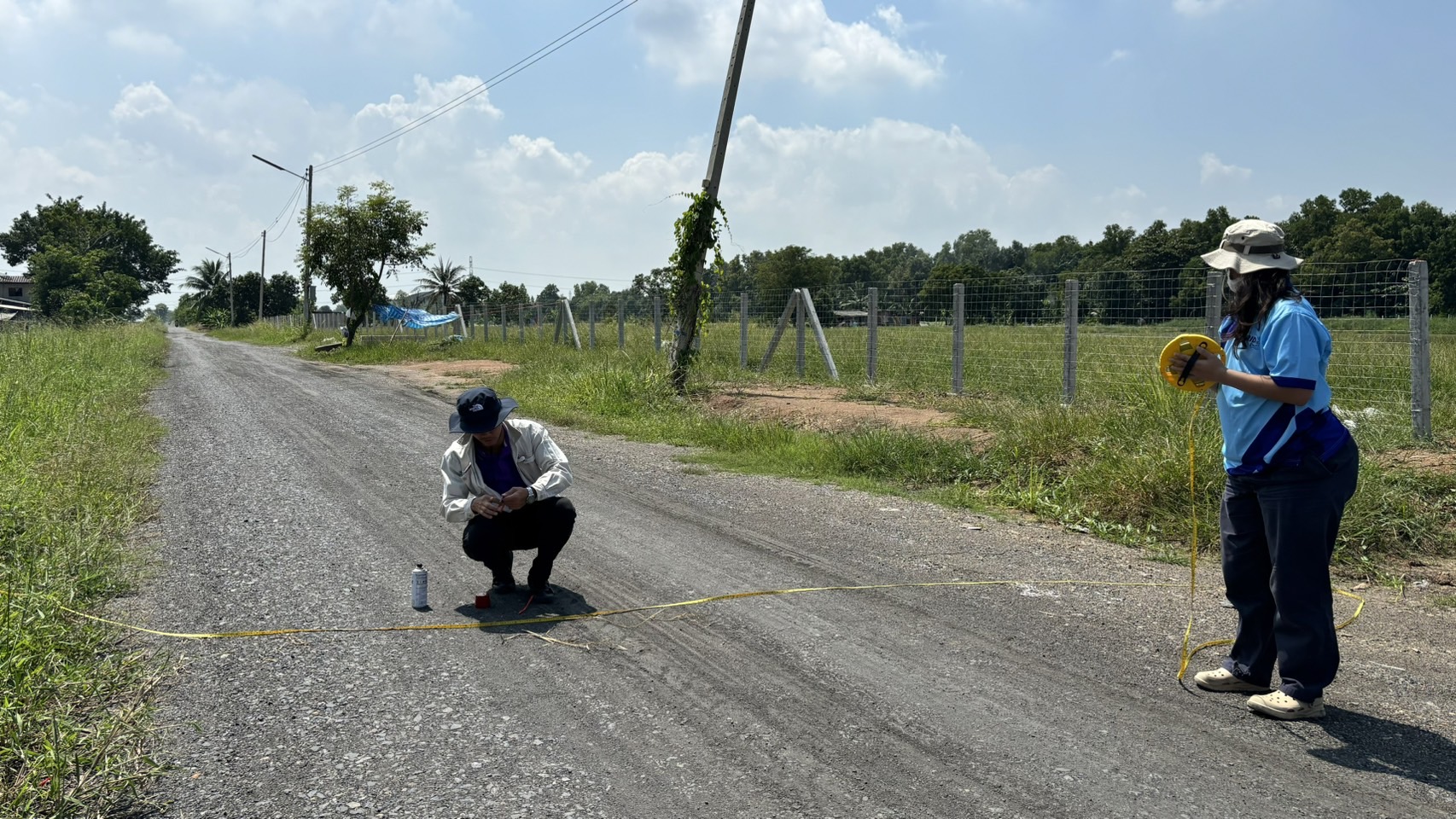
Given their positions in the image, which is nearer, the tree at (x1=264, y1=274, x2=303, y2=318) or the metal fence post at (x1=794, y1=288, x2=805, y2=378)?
the metal fence post at (x1=794, y1=288, x2=805, y2=378)

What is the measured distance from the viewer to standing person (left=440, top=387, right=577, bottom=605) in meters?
5.18

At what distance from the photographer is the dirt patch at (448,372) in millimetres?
20609

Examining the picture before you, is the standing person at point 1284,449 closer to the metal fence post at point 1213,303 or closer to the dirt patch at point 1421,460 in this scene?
the dirt patch at point 1421,460

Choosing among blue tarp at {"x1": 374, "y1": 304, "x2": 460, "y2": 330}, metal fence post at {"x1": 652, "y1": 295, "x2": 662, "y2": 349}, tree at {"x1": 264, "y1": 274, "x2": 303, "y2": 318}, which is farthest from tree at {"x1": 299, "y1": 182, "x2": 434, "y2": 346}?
tree at {"x1": 264, "y1": 274, "x2": 303, "y2": 318}

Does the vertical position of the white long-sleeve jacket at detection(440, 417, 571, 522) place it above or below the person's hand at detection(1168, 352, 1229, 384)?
below

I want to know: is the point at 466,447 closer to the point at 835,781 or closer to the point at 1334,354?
the point at 835,781

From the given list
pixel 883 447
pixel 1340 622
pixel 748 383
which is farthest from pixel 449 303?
pixel 1340 622

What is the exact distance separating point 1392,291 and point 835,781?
8422 millimetres

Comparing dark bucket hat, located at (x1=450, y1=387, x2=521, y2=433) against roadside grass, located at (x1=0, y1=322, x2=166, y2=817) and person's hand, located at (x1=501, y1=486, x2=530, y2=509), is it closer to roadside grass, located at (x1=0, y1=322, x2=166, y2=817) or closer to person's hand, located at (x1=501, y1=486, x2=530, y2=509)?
person's hand, located at (x1=501, y1=486, x2=530, y2=509)

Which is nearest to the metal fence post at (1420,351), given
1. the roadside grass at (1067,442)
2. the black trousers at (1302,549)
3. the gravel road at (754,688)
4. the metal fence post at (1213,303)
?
the roadside grass at (1067,442)

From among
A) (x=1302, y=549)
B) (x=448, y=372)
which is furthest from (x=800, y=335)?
(x=1302, y=549)

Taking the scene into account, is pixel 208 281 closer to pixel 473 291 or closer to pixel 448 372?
pixel 473 291

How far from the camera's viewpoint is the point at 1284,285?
3721 millimetres

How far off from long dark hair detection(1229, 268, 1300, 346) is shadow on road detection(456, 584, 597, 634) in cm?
324
